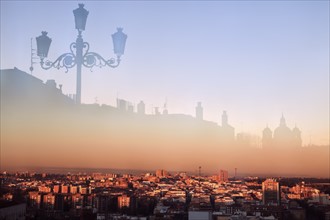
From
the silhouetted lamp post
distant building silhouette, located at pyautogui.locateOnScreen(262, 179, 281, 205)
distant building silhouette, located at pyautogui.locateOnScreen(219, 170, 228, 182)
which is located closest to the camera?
the silhouetted lamp post

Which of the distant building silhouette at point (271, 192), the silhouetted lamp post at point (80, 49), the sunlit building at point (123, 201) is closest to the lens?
the silhouetted lamp post at point (80, 49)

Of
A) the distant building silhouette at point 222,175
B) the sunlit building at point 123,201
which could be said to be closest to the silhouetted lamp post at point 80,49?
the sunlit building at point 123,201

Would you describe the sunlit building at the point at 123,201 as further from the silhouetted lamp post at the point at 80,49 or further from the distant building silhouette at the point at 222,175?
the silhouetted lamp post at the point at 80,49

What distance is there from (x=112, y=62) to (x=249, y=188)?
7481 millimetres

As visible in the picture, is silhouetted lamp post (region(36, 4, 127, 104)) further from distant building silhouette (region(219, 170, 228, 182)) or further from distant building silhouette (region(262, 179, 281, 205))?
distant building silhouette (region(262, 179, 281, 205))

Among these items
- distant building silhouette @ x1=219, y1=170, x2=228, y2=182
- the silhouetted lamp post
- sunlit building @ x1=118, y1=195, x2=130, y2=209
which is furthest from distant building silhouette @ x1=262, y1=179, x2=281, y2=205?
the silhouetted lamp post

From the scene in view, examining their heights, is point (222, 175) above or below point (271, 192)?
above

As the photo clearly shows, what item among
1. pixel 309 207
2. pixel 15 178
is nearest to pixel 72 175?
pixel 15 178

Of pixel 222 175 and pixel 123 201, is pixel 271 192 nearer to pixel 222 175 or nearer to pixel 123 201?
pixel 222 175

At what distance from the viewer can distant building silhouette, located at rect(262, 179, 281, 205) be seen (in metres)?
8.67

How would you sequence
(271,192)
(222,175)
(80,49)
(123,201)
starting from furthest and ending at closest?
1. (271,192)
2. (222,175)
3. (123,201)
4. (80,49)

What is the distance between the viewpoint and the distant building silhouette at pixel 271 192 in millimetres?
8672

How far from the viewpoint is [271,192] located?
9.37m

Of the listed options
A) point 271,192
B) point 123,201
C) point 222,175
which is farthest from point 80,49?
point 271,192
